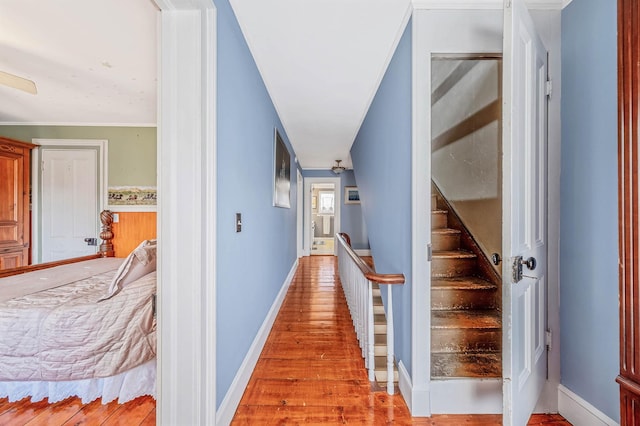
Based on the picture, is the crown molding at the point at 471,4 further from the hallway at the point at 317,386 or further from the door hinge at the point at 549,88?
the hallway at the point at 317,386

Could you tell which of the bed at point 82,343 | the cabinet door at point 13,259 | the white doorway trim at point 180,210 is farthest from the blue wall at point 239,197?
the cabinet door at point 13,259

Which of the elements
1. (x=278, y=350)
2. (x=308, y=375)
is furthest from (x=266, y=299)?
(x=308, y=375)

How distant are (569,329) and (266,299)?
85.8 inches

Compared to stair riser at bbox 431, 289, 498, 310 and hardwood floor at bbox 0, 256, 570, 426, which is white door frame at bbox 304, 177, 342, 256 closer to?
hardwood floor at bbox 0, 256, 570, 426

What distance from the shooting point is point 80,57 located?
7.21ft

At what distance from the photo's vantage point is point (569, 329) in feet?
4.97

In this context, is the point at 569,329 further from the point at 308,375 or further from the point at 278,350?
the point at 278,350

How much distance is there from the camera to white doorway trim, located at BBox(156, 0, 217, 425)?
114 cm

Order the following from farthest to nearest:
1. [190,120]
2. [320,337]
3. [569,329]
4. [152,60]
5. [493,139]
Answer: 1. [320,337]
2. [152,60]
3. [493,139]
4. [569,329]
5. [190,120]

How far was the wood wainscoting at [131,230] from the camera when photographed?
3.73m

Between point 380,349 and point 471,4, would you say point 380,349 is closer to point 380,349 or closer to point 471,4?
point 380,349

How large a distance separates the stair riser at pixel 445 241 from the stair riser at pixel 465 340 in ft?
2.73

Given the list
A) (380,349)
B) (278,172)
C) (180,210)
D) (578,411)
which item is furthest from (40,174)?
(578,411)

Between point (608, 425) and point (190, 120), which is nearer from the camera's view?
point (190, 120)
